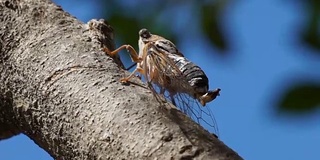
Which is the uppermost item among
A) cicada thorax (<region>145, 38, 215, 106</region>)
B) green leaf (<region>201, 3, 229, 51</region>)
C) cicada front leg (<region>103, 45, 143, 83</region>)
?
cicada thorax (<region>145, 38, 215, 106</region>)

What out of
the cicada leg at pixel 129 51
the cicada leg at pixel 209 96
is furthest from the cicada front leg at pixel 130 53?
the cicada leg at pixel 209 96

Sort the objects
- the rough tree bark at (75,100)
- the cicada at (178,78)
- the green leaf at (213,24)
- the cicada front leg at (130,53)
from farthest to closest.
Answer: the cicada at (178,78), the cicada front leg at (130,53), the rough tree bark at (75,100), the green leaf at (213,24)

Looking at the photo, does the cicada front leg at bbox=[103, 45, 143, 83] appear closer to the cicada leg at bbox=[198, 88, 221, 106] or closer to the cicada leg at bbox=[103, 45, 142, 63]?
the cicada leg at bbox=[103, 45, 142, 63]

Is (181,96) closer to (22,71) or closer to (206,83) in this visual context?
(206,83)

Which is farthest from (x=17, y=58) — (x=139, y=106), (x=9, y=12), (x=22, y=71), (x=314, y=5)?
(x=314, y=5)

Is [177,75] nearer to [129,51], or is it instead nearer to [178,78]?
[178,78]

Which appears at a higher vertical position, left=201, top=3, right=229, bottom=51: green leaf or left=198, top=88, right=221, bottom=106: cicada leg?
left=198, top=88, right=221, bottom=106: cicada leg

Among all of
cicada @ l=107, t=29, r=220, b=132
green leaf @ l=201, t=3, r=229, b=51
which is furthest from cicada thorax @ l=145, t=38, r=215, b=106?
green leaf @ l=201, t=3, r=229, b=51

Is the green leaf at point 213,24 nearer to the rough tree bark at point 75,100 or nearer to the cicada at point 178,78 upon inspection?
the rough tree bark at point 75,100
